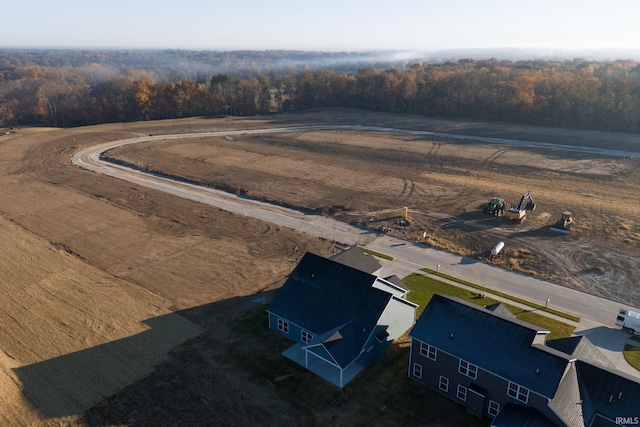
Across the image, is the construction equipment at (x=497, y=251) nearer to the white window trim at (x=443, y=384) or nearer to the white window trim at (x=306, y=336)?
the white window trim at (x=443, y=384)

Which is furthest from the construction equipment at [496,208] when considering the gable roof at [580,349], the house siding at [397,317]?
the gable roof at [580,349]

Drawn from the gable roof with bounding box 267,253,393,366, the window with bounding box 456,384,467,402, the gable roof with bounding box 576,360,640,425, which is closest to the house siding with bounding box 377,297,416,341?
the gable roof with bounding box 267,253,393,366

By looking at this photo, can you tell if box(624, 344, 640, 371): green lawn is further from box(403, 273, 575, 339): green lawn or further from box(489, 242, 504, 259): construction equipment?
box(489, 242, 504, 259): construction equipment

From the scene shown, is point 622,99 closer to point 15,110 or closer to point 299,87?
point 299,87

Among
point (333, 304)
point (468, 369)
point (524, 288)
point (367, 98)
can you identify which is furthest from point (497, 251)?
point (367, 98)

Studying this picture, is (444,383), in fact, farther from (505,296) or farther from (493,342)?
(505,296)

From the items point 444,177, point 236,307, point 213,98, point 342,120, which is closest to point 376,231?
point 236,307
